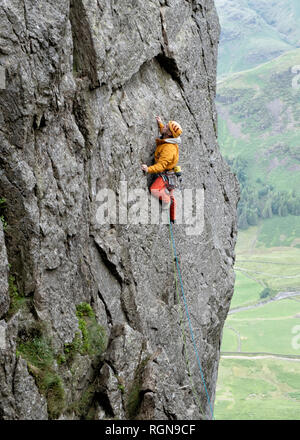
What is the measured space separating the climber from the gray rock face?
1.20 feet

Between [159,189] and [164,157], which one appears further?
[159,189]

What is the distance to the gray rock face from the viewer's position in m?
12.3

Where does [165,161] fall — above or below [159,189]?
above

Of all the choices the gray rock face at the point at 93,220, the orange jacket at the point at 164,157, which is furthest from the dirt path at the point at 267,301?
the orange jacket at the point at 164,157

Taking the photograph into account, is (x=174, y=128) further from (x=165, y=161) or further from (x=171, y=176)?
(x=171, y=176)

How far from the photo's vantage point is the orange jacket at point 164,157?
58.9 ft

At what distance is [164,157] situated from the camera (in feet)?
59.5

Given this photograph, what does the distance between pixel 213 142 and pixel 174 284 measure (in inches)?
299

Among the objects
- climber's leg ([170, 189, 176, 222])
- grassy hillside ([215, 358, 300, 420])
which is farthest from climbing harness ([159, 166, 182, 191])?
grassy hillside ([215, 358, 300, 420])

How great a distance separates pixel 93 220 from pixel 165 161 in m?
4.01

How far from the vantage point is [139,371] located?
15.1m

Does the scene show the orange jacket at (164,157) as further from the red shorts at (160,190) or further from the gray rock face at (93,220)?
the red shorts at (160,190)

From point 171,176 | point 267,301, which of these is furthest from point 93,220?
point 267,301
